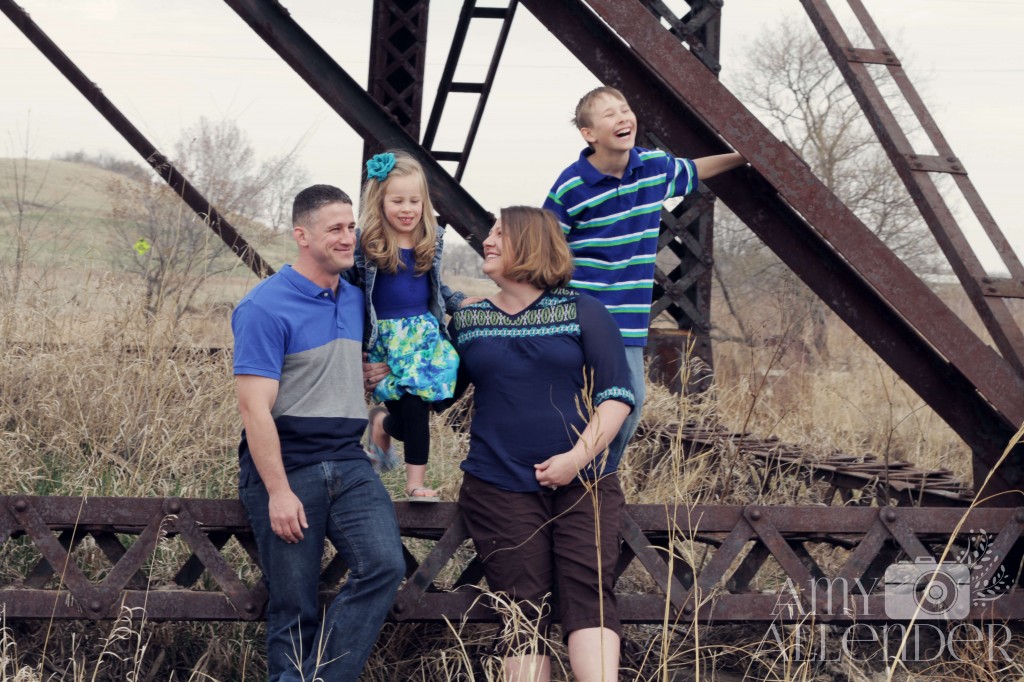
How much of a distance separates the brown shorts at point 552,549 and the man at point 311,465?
36cm

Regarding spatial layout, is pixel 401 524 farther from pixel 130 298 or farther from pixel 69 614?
pixel 130 298

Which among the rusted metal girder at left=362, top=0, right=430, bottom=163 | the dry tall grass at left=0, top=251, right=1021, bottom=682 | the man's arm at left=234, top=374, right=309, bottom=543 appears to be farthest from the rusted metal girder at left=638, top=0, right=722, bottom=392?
the man's arm at left=234, top=374, right=309, bottom=543

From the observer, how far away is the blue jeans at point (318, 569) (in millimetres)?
3715

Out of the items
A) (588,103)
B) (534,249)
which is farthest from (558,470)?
(588,103)

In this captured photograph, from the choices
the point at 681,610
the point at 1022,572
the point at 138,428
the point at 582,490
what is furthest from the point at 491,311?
the point at 1022,572

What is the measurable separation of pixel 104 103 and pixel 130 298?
1.52 meters

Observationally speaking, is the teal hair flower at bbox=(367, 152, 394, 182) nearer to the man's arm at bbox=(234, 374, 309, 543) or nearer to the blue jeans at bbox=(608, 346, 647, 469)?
the man's arm at bbox=(234, 374, 309, 543)

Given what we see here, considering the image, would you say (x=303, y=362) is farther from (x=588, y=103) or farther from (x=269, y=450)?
(x=588, y=103)

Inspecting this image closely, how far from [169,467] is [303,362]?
5.86 ft

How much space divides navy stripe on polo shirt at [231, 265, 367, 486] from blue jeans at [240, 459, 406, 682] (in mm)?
89

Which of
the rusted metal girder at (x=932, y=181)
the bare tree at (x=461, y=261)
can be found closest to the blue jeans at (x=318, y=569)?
the rusted metal girder at (x=932, y=181)

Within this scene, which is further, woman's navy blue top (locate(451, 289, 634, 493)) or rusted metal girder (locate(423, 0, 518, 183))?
rusted metal girder (locate(423, 0, 518, 183))

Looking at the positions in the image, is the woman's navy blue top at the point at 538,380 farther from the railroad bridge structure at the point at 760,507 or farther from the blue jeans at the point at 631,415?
the railroad bridge structure at the point at 760,507

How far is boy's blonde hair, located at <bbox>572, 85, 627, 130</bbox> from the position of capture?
170 inches
